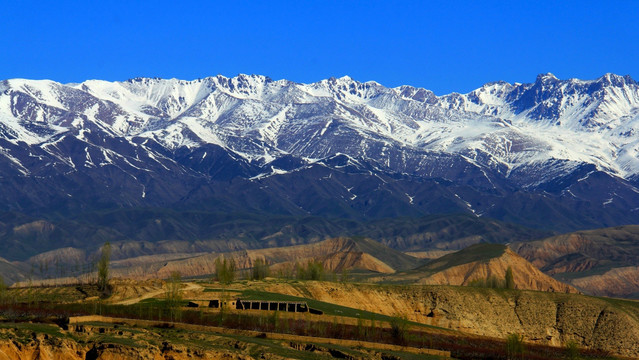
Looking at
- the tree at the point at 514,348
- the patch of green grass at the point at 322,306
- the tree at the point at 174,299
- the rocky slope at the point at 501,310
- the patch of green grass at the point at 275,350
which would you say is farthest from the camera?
the rocky slope at the point at 501,310

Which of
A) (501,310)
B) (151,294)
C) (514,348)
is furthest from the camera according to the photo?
(501,310)

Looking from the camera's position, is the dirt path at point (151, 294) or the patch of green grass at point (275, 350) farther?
the dirt path at point (151, 294)

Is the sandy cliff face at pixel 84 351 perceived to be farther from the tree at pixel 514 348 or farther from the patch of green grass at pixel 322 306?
the patch of green grass at pixel 322 306

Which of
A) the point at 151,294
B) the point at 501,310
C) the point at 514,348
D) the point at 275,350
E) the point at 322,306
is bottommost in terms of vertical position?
the point at 275,350

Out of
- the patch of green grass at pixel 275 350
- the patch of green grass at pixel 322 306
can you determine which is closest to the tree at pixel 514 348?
the patch of green grass at pixel 322 306

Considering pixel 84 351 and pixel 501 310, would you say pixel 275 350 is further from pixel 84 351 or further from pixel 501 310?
pixel 501 310

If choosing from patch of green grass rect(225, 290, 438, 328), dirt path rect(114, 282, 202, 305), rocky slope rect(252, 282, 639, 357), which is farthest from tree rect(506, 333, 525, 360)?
dirt path rect(114, 282, 202, 305)

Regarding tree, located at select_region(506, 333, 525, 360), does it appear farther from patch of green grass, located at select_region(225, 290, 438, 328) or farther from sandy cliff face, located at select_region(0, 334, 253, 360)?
sandy cliff face, located at select_region(0, 334, 253, 360)

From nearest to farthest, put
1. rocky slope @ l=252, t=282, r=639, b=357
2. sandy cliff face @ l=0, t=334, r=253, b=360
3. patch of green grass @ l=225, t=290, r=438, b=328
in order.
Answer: sandy cliff face @ l=0, t=334, r=253, b=360, patch of green grass @ l=225, t=290, r=438, b=328, rocky slope @ l=252, t=282, r=639, b=357

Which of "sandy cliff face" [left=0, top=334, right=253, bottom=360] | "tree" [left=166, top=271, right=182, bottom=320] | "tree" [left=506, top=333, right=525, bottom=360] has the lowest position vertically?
"sandy cliff face" [left=0, top=334, right=253, bottom=360]

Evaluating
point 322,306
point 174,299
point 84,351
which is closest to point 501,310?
point 322,306

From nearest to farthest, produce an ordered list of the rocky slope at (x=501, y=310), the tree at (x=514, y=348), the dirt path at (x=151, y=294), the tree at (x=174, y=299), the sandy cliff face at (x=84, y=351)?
the sandy cliff face at (x=84, y=351)
the tree at (x=514, y=348)
the tree at (x=174, y=299)
the dirt path at (x=151, y=294)
the rocky slope at (x=501, y=310)

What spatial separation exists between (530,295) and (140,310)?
68978 millimetres

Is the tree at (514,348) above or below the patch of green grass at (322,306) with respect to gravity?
below
